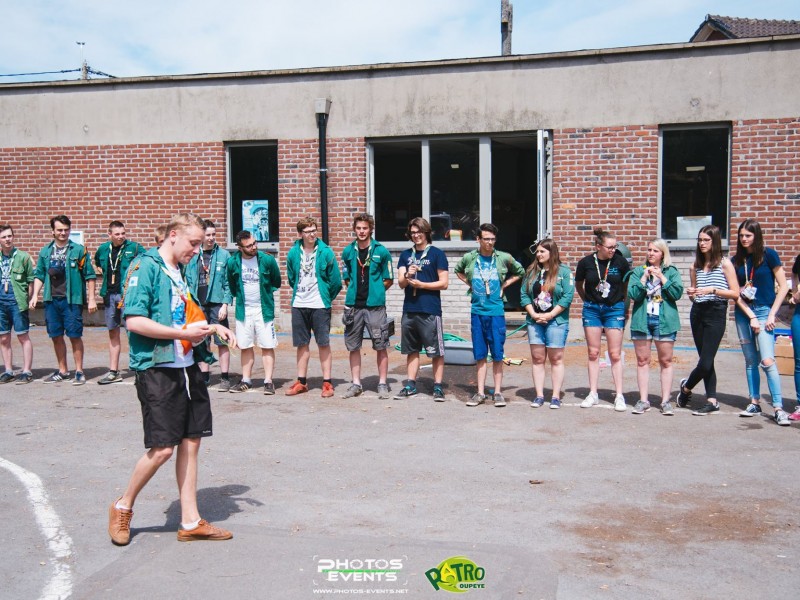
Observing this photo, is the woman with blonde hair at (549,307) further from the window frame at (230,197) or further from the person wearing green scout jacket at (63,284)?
the window frame at (230,197)

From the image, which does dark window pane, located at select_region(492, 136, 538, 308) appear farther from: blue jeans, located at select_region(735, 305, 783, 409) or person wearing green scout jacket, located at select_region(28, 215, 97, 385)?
person wearing green scout jacket, located at select_region(28, 215, 97, 385)

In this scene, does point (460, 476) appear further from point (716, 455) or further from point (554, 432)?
point (716, 455)

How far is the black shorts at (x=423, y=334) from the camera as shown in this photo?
9602mm

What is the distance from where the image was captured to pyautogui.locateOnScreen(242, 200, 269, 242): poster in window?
50.8ft

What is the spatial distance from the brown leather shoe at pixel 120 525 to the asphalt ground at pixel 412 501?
0.06 m

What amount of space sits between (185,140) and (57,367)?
5.38 meters

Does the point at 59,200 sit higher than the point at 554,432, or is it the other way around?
the point at 59,200

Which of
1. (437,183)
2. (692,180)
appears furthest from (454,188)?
(692,180)

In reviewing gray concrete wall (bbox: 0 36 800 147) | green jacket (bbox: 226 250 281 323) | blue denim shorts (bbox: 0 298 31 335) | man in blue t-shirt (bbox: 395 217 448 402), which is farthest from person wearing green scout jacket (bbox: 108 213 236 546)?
gray concrete wall (bbox: 0 36 800 147)

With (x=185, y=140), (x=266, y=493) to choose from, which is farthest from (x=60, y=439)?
(x=185, y=140)

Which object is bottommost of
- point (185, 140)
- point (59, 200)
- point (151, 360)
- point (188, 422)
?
point (188, 422)

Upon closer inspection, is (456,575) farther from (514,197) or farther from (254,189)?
(514,197)

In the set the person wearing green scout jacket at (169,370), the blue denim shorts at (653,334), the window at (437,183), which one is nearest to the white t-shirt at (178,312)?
the person wearing green scout jacket at (169,370)

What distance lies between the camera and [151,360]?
5.17 metres
